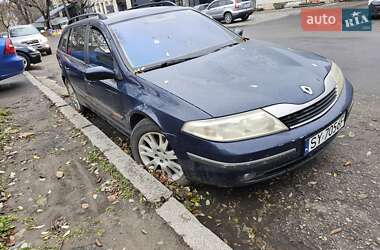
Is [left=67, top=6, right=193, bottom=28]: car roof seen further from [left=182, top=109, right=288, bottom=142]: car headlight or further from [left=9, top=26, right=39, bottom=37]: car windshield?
[left=9, top=26, right=39, bottom=37]: car windshield

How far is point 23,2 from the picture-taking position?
41844 millimetres

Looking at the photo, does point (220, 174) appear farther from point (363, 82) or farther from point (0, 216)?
point (363, 82)

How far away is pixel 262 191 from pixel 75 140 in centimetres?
276

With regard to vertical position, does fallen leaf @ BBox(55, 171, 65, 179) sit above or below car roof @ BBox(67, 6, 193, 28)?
below

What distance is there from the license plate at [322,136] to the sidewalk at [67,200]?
1.22 m

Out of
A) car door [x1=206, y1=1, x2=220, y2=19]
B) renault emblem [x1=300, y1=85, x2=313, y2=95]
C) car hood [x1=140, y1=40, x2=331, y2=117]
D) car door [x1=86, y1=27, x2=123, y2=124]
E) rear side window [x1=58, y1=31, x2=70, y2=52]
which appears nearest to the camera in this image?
car hood [x1=140, y1=40, x2=331, y2=117]

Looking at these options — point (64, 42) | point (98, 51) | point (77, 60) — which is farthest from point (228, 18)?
point (98, 51)

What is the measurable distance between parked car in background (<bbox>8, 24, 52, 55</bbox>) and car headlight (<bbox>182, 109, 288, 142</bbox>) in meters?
14.3

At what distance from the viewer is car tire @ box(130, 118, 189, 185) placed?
3.02 metres

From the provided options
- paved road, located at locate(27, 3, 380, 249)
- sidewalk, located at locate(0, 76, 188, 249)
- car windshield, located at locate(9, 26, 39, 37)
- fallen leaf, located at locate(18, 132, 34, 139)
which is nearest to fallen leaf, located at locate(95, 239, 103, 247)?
sidewalk, located at locate(0, 76, 188, 249)

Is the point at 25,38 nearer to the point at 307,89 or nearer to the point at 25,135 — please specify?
the point at 25,135

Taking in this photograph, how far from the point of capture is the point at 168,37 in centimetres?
370

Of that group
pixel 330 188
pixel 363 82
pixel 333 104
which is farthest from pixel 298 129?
pixel 363 82

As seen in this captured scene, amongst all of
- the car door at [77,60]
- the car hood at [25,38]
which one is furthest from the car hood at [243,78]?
the car hood at [25,38]
